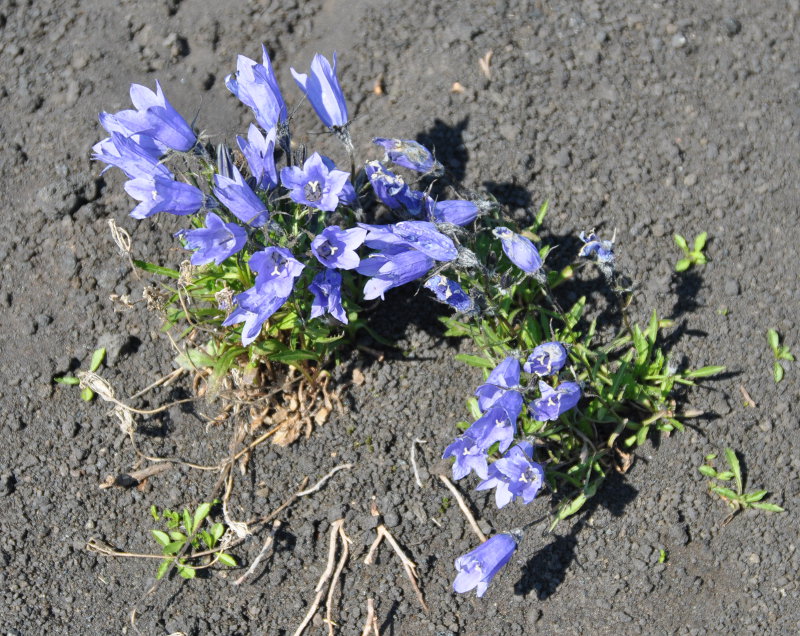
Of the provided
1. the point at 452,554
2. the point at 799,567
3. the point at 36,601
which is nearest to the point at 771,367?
the point at 799,567

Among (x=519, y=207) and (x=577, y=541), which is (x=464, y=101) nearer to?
(x=519, y=207)

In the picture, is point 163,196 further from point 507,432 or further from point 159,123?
point 507,432

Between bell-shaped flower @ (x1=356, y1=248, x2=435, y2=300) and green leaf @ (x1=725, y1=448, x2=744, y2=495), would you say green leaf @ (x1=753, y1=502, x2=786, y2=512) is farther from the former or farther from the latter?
bell-shaped flower @ (x1=356, y1=248, x2=435, y2=300)

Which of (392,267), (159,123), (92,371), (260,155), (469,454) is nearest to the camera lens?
(159,123)

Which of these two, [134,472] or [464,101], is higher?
[464,101]

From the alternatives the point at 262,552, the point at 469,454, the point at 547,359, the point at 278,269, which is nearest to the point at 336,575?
the point at 262,552
